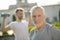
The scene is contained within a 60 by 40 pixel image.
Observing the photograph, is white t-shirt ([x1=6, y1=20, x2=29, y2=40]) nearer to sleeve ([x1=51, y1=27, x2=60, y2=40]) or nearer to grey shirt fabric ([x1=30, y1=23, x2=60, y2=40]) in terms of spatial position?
grey shirt fabric ([x1=30, y1=23, x2=60, y2=40])

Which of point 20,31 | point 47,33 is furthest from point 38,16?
point 20,31

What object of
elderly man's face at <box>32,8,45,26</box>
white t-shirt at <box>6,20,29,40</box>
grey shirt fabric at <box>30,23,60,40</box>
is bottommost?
white t-shirt at <box>6,20,29,40</box>

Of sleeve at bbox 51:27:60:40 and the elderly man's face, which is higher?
the elderly man's face

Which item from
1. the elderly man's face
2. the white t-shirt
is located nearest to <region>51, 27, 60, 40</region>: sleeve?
the elderly man's face

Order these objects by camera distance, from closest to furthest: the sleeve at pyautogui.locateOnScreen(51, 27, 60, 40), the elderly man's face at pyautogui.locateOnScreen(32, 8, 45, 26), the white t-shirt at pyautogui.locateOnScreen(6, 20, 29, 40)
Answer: the sleeve at pyautogui.locateOnScreen(51, 27, 60, 40) < the elderly man's face at pyautogui.locateOnScreen(32, 8, 45, 26) < the white t-shirt at pyautogui.locateOnScreen(6, 20, 29, 40)

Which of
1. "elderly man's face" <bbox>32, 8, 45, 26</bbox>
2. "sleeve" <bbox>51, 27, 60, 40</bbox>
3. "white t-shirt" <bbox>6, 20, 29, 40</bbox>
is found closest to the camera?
"sleeve" <bbox>51, 27, 60, 40</bbox>

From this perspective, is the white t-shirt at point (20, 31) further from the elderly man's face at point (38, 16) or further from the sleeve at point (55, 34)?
the sleeve at point (55, 34)

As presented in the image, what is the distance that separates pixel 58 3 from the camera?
32562 mm

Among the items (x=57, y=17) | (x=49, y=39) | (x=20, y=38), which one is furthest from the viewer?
(x=57, y=17)

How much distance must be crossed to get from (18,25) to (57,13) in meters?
27.6

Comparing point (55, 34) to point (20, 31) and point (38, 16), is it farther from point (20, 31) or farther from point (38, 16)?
point (20, 31)

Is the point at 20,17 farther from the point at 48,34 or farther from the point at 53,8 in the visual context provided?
the point at 53,8

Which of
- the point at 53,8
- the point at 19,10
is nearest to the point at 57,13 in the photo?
the point at 53,8

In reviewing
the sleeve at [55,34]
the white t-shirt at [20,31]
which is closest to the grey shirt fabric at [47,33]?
the sleeve at [55,34]
